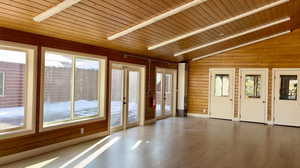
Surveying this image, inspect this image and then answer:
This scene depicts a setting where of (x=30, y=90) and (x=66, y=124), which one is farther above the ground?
(x=30, y=90)

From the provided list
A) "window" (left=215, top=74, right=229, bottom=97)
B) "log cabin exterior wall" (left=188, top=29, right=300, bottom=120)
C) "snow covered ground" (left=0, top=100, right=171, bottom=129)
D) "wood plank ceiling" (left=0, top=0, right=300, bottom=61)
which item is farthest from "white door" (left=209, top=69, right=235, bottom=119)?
"snow covered ground" (left=0, top=100, right=171, bottom=129)

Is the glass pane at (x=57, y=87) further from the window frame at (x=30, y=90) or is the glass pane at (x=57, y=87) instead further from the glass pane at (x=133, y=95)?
the glass pane at (x=133, y=95)

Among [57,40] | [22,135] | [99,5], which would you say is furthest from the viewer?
[57,40]

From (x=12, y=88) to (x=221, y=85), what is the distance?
7300mm

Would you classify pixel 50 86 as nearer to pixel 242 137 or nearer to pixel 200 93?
pixel 242 137

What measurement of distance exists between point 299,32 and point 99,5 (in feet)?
23.9

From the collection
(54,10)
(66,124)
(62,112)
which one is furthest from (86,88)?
(54,10)

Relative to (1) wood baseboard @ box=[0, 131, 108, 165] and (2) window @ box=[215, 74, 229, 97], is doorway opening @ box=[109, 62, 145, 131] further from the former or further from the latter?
(2) window @ box=[215, 74, 229, 97]

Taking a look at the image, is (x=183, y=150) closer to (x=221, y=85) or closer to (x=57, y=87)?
(x=57, y=87)

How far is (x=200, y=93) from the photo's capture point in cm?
978

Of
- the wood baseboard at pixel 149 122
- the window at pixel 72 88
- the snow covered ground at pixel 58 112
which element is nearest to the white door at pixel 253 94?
the wood baseboard at pixel 149 122

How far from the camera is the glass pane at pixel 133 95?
7.29 meters

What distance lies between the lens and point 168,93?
952 cm

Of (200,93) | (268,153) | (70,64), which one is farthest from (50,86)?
(200,93)
